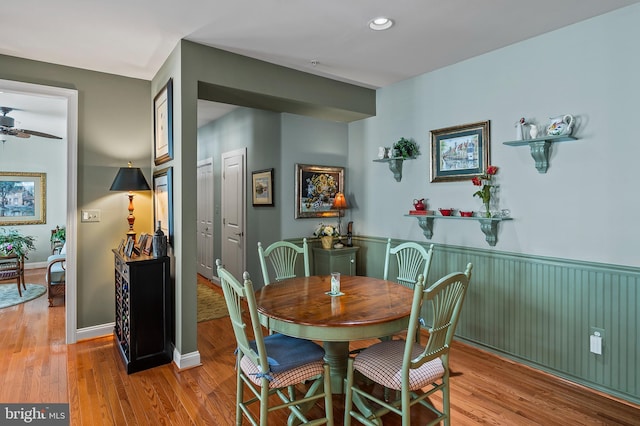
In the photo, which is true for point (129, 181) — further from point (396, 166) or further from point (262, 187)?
point (396, 166)

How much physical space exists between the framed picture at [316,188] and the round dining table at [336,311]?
1738 mm

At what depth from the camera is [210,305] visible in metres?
4.56

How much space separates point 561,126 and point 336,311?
213 cm

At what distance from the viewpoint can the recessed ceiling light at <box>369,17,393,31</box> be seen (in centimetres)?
256

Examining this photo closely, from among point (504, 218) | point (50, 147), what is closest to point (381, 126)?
point (504, 218)

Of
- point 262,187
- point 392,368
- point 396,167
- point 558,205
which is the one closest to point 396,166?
point 396,167

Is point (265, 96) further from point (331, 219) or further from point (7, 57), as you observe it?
point (7, 57)

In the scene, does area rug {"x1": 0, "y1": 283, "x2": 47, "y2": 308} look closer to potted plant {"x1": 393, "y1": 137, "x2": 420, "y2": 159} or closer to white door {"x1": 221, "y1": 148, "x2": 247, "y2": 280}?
white door {"x1": 221, "y1": 148, "x2": 247, "y2": 280}

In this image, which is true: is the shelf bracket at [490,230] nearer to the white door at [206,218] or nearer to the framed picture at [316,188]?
the framed picture at [316,188]

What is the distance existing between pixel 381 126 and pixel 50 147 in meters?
6.83

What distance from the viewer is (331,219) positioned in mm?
4613

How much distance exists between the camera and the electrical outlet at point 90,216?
3.46 meters

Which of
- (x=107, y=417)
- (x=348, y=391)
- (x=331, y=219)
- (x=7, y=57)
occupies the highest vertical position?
(x=7, y=57)

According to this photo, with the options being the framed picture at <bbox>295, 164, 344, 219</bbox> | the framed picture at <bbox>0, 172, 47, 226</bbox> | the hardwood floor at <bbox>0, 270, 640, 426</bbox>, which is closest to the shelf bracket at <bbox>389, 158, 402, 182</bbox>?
the framed picture at <bbox>295, 164, 344, 219</bbox>
